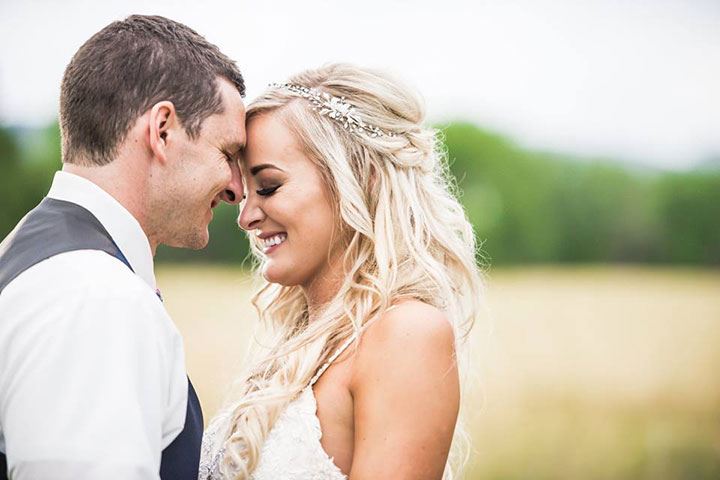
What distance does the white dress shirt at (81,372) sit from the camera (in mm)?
2250

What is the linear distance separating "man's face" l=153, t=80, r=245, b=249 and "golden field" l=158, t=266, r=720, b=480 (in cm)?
150

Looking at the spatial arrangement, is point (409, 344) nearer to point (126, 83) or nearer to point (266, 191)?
point (266, 191)

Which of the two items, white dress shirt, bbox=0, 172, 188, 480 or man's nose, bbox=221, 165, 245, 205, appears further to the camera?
man's nose, bbox=221, 165, 245, 205

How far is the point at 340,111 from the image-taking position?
3752mm

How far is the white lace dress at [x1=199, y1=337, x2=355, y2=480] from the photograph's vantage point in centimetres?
333

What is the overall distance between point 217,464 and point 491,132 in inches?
1627

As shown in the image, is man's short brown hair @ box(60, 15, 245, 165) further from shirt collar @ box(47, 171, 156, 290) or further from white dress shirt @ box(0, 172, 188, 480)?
white dress shirt @ box(0, 172, 188, 480)

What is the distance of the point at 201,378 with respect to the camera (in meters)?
18.1

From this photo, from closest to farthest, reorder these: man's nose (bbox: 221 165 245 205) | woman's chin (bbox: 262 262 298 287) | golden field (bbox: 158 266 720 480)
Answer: man's nose (bbox: 221 165 245 205)
woman's chin (bbox: 262 262 298 287)
golden field (bbox: 158 266 720 480)

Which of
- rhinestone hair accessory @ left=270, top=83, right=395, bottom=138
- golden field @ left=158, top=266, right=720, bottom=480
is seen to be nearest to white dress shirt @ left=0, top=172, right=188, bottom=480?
rhinestone hair accessory @ left=270, top=83, right=395, bottom=138

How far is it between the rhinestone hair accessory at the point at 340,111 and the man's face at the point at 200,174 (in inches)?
15.2

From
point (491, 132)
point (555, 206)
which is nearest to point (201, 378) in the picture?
point (555, 206)

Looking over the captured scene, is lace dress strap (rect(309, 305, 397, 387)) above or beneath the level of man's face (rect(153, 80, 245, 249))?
beneath

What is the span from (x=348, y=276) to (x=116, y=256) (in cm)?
128
